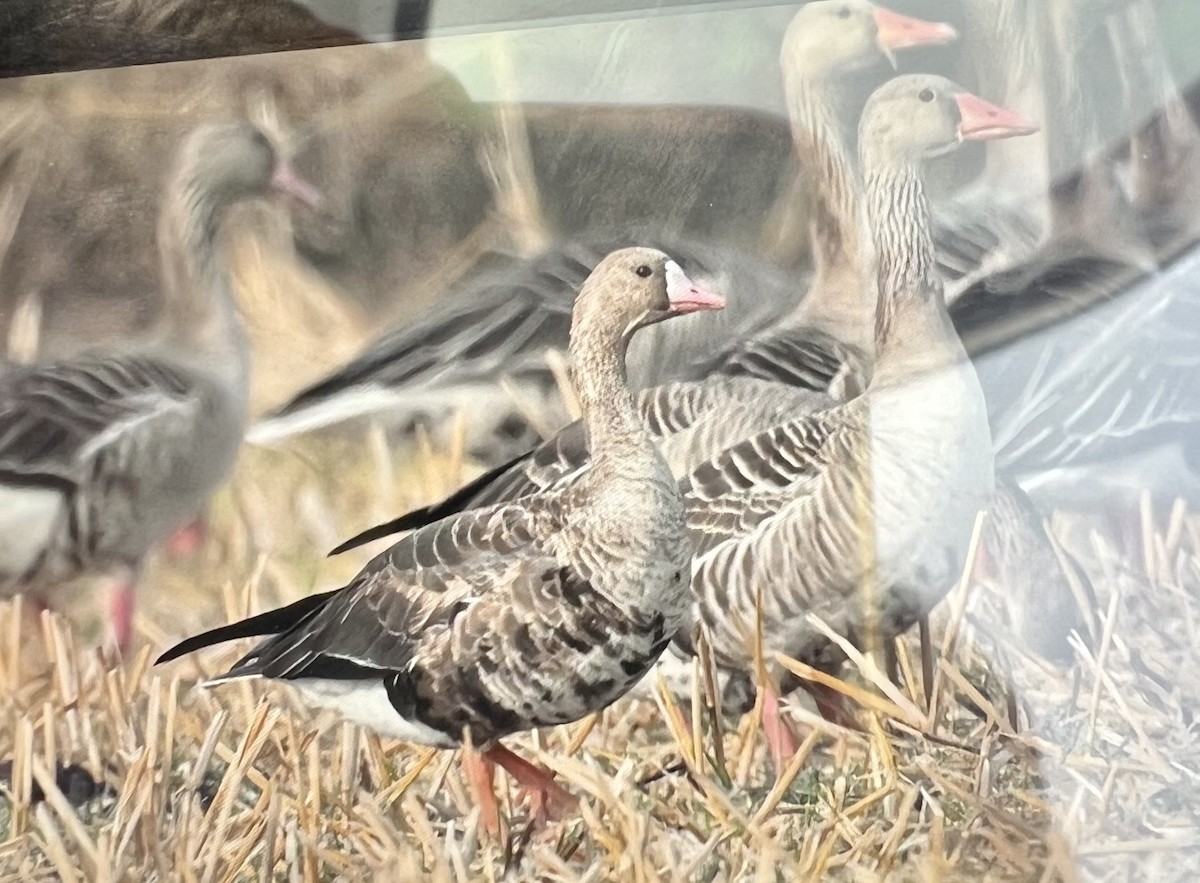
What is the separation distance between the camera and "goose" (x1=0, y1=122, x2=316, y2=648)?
4.31 feet

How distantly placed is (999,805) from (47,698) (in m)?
1.23

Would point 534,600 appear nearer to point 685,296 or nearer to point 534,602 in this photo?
point 534,602

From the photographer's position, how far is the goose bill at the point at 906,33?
1.32m

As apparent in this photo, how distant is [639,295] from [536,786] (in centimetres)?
63

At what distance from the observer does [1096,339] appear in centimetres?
128

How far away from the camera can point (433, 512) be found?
4.17ft

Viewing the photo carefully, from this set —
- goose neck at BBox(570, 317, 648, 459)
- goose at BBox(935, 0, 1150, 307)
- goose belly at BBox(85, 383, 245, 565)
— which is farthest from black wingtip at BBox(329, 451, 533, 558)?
goose at BBox(935, 0, 1150, 307)

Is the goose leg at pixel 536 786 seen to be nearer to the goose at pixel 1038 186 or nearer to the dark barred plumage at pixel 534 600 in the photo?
the dark barred plumage at pixel 534 600

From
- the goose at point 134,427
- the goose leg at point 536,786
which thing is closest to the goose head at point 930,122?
the goose at point 134,427

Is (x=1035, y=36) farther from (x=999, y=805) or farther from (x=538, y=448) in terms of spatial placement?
(x=999, y=805)

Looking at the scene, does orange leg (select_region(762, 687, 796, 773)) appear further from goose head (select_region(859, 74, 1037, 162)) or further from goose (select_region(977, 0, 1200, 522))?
goose head (select_region(859, 74, 1037, 162))

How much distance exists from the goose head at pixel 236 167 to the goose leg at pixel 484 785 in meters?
0.78

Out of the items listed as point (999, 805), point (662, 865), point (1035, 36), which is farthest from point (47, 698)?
point (1035, 36)

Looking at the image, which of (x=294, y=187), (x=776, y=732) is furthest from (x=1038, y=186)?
(x=294, y=187)
